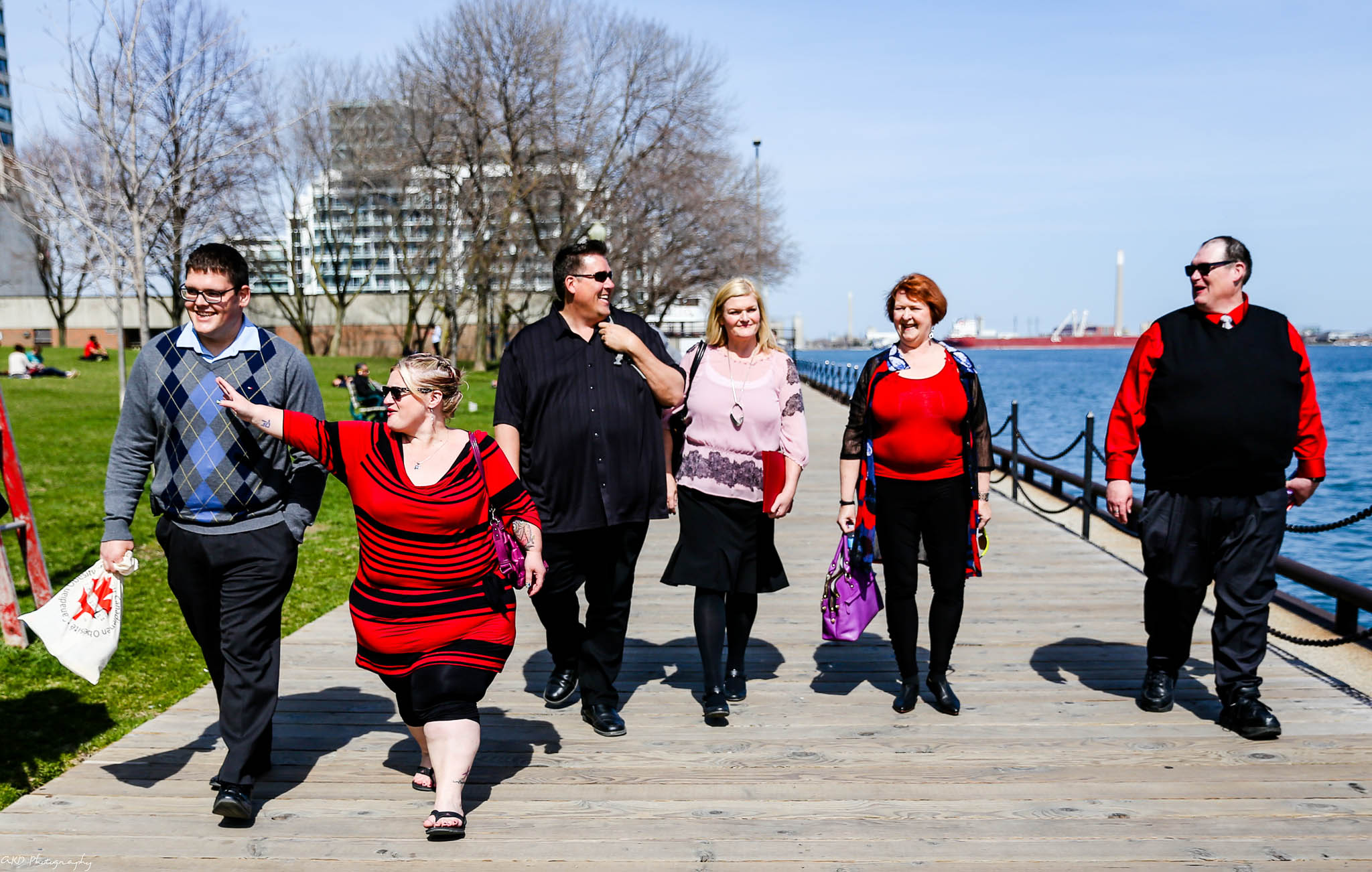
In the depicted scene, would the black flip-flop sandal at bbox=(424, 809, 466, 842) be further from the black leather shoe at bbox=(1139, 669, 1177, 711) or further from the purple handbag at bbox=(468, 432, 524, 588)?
the black leather shoe at bbox=(1139, 669, 1177, 711)

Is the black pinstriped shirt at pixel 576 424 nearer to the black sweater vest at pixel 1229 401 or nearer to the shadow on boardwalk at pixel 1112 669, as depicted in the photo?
the black sweater vest at pixel 1229 401

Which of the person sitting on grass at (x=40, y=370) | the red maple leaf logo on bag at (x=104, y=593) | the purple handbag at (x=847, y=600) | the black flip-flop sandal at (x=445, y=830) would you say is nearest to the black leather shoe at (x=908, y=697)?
the purple handbag at (x=847, y=600)

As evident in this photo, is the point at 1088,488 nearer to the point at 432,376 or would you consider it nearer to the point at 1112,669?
the point at 1112,669

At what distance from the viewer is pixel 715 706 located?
4504 millimetres

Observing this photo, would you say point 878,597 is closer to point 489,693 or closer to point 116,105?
point 489,693

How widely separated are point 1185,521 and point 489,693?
123 inches

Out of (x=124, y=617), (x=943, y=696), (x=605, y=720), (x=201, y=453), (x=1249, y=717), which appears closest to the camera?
(x=201, y=453)

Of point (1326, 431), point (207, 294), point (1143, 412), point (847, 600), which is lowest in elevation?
point (1326, 431)

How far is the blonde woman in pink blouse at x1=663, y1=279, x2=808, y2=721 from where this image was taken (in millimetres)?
4480

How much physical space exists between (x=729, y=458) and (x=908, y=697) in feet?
4.29

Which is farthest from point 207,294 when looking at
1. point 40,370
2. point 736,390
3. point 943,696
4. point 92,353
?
point 92,353

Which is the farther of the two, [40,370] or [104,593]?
[40,370]

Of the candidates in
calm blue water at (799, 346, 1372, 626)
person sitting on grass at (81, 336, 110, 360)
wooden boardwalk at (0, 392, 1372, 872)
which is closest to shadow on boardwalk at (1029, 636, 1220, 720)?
wooden boardwalk at (0, 392, 1372, 872)

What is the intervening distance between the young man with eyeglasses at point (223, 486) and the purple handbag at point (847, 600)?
223cm
